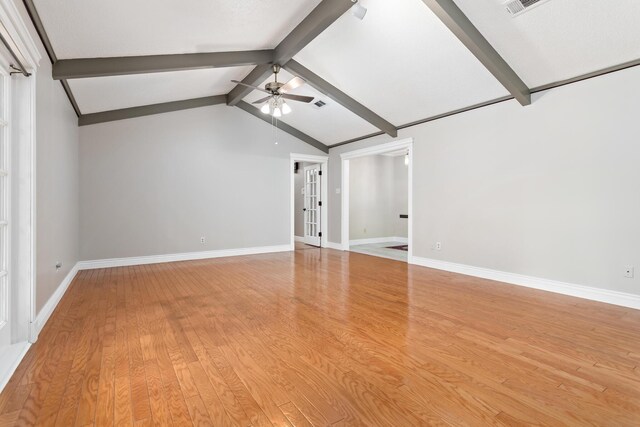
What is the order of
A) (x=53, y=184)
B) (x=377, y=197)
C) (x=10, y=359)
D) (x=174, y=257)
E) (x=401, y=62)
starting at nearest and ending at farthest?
(x=10, y=359) < (x=53, y=184) < (x=401, y=62) < (x=174, y=257) < (x=377, y=197)

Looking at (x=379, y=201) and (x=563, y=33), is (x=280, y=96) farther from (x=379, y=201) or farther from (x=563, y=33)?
(x=379, y=201)

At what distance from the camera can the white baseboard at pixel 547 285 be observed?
134 inches

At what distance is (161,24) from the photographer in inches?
129

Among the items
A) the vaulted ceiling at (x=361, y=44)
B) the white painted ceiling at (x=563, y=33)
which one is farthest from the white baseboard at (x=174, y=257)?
the white painted ceiling at (x=563, y=33)

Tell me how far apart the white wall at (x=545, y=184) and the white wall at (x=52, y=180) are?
16.7 ft

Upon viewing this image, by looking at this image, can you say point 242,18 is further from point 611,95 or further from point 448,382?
point 611,95

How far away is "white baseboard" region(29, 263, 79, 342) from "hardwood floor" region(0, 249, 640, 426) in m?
0.07

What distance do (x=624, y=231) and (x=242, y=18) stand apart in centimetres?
473

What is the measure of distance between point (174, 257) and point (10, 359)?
399 centimetres

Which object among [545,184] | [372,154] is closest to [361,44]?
[372,154]

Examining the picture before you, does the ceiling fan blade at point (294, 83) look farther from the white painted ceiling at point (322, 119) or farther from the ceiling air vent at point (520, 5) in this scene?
the ceiling air vent at point (520, 5)

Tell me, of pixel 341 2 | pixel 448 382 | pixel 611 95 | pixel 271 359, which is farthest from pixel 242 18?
pixel 611 95

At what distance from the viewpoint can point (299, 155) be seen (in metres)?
7.51

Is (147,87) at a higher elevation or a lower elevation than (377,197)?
higher
